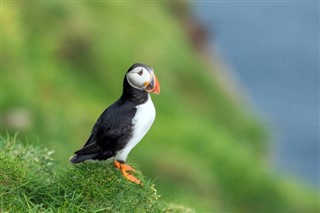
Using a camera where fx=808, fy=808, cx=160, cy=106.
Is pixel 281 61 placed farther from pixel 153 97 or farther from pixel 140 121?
pixel 140 121

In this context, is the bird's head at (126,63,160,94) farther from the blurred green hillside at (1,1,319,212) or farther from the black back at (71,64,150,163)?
the blurred green hillside at (1,1,319,212)

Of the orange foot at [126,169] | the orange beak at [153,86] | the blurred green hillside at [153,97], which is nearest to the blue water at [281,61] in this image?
the blurred green hillside at [153,97]

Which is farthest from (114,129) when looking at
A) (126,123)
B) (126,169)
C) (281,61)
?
(281,61)

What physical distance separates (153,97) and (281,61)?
39261mm

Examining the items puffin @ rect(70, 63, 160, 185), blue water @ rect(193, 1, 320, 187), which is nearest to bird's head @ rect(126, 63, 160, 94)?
puffin @ rect(70, 63, 160, 185)

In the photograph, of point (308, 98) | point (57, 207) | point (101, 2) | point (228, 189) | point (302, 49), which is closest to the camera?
point (57, 207)

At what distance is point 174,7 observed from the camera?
120 ft

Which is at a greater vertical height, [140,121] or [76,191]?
[140,121]

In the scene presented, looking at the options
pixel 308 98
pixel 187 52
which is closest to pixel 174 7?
pixel 187 52

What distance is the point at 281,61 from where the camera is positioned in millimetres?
62094

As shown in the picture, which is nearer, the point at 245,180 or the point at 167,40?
the point at 245,180

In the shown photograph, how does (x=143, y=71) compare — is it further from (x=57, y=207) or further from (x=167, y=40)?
(x=167, y=40)

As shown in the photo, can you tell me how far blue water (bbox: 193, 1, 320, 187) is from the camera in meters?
50.0

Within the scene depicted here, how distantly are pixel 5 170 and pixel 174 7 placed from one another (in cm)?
2941
